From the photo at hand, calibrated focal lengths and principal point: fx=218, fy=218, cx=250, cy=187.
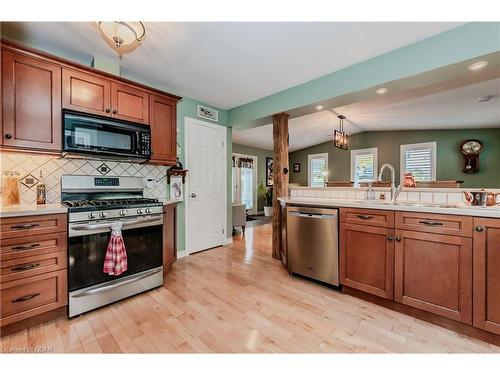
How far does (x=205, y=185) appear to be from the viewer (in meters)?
3.55

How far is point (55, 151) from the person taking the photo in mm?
1930

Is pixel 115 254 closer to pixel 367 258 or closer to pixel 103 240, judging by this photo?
pixel 103 240

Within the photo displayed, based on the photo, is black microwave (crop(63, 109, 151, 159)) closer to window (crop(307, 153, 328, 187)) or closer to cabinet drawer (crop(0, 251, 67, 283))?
cabinet drawer (crop(0, 251, 67, 283))

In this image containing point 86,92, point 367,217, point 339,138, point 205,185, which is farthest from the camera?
point 339,138

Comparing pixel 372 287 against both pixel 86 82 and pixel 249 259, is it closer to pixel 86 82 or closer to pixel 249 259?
pixel 249 259

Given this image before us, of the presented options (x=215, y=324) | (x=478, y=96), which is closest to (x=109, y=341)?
(x=215, y=324)

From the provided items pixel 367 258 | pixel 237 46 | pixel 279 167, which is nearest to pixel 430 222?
pixel 367 258

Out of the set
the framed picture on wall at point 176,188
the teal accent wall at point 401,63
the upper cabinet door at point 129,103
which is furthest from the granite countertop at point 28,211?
the teal accent wall at point 401,63

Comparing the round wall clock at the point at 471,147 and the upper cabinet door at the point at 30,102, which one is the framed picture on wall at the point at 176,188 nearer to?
the upper cabinet door at the point at 30,102

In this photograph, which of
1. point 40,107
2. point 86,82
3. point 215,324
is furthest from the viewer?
point 86,82

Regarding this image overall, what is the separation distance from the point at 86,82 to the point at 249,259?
2.76m

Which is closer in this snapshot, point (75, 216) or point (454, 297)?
point (454, 297)

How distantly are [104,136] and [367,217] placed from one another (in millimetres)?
2612

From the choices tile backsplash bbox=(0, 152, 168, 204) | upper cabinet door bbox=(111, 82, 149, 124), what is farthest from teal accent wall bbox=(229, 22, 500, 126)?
tile backsplash bbox=(0, 152, 168, 204)
